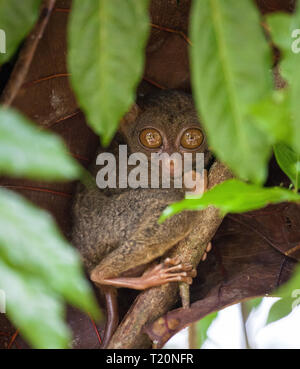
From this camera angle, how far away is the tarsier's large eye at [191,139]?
288 centimetres

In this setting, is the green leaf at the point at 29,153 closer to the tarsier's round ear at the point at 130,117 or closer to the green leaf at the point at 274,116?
the green leaf at the point at 274,116

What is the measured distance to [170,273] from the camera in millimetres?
2443

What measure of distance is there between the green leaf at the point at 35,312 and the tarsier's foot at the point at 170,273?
1816 mm

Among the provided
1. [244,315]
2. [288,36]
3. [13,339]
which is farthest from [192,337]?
[288,36]

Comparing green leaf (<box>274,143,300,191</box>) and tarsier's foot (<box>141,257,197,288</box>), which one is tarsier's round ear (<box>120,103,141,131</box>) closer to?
tarsier's foot (<box>141,257,197,288</box>)

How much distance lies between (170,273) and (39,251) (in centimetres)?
185

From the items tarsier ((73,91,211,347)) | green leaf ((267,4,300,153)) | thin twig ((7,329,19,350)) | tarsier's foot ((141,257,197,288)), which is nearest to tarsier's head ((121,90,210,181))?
tarsier ((73,91,211,347))

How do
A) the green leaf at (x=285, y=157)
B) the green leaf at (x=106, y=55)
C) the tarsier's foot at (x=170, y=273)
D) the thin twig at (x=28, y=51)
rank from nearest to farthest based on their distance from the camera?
the green leaf at (x=106, y=55)
the thin twig at (x=28, y=51)
the green leaf at (x=285, y=157)
the tarsier's foot at (x=170, y=273)

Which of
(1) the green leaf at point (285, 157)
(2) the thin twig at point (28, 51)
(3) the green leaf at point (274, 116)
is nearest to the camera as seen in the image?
(3) the green leaf at point (274, 116)

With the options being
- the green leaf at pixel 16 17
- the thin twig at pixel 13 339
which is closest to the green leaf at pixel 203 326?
the thin twig at pixel 13 339

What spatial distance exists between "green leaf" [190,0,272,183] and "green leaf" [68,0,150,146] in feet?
0.40

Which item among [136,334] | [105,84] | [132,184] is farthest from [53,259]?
[132,184]
